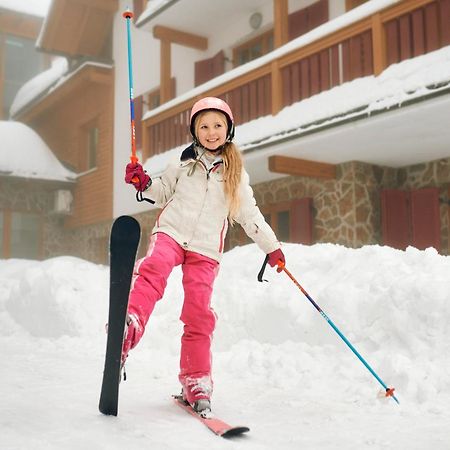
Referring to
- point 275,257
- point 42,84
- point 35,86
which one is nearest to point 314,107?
point 275,257

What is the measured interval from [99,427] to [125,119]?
1232 cm

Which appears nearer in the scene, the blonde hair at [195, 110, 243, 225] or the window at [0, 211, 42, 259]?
the blonde hair at [195, 110, 243, 225]

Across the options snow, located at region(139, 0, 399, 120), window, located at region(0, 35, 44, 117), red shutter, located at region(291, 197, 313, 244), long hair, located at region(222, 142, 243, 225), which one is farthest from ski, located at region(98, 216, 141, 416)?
window, located at region(0, 35, 44, 117)

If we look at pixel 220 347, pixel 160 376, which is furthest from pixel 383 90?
pixel 160 376

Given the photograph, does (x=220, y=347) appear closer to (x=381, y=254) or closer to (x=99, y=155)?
(x=381, y=254)

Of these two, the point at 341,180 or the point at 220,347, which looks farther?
the point at 341,180

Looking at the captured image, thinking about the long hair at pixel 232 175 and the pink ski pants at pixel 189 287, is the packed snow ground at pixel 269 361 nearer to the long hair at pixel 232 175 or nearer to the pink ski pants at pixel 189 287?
the pink ski pants at pixel 189 287

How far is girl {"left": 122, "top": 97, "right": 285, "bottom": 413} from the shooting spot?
2945mm

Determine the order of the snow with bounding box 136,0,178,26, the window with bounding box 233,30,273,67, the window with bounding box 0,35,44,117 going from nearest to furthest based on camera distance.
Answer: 1. the snow with bounding box 136,0,178,26
2. the window with bounding box 233,30,273,67
3. the window with bounding box 0,35,44,117

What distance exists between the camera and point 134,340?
2615 mm

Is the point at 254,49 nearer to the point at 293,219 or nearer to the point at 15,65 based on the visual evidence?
the point at 293,219

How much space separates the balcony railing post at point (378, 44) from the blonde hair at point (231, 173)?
4255 mm

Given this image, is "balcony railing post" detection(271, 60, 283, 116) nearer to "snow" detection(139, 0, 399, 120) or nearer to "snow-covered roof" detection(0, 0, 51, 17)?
"snow" detection(139, 0, 399, 120)

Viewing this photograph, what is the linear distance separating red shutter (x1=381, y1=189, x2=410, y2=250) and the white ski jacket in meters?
5.82
